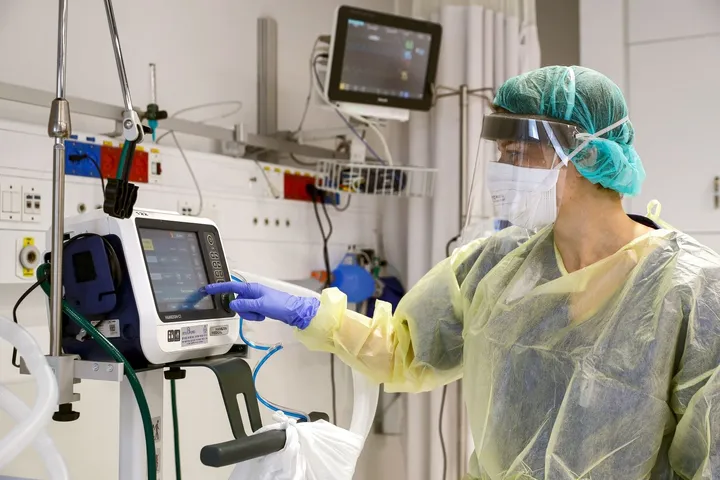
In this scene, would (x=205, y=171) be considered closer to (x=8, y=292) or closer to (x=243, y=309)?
(x=8, y=292)

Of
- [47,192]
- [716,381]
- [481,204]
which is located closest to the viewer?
[716,381]

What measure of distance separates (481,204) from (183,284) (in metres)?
1.59

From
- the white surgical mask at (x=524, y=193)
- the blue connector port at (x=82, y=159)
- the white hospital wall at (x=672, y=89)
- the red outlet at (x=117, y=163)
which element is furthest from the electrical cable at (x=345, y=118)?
the white surgical mask at (x=524, y=193)

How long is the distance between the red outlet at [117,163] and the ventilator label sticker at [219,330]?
750 millimetres

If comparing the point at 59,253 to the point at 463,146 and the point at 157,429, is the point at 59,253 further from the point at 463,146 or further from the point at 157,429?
the point at 463,146

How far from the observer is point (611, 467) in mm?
1320

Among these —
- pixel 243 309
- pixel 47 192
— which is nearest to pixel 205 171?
pixel 47 192

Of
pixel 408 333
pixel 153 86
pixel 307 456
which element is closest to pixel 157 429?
pixel 307 456

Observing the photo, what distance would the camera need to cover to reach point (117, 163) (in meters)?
2.04

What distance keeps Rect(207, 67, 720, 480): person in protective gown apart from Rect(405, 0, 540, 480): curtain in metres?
1.21

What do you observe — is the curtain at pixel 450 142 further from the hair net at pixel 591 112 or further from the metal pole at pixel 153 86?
the hair net at pixel 591 112

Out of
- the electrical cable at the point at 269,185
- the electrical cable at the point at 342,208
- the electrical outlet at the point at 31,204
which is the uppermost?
the electrical cable at the point at 269,185

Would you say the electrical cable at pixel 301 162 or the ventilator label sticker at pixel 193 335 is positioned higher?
the electrical cable at pixel 301 162

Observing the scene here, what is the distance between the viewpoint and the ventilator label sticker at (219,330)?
141cm
